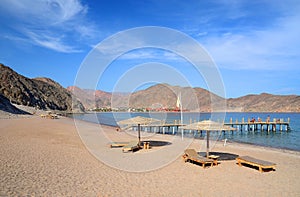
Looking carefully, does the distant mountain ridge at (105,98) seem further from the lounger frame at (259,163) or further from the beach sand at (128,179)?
the lounger frame at (259,163)

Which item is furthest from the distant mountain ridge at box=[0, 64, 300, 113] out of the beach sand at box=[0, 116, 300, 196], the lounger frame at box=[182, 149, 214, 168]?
the lounger frame at box=[182, 149, 214, 168]

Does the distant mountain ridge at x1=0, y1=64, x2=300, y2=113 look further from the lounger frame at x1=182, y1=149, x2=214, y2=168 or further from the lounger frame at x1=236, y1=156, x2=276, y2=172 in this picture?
the lounger frame at x1=236, y1=156, x2=276, y2=172

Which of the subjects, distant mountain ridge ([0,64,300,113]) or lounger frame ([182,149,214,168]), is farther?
distant mountain ridge ([0,64,300,113])

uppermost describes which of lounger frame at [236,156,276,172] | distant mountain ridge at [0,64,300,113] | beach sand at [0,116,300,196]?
distant mountain ridge at [0,64,300,113]

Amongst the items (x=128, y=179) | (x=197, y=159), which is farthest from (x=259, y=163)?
(x=128, y=179)

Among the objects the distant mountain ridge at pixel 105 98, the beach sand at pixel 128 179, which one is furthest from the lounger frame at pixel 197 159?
the distant mountain ridge at pixel 105 98


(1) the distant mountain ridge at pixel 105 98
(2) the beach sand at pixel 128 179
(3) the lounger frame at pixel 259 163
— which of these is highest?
(1) the distant mountain ridge at pixel 105 98

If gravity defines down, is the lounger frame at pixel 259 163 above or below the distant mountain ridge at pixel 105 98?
below

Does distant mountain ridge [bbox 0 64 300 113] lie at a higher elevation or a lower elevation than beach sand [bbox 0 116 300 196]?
higher

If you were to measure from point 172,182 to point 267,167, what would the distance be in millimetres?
3825

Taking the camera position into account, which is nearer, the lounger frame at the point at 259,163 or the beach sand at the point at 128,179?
the beach sand at the point at 128,179

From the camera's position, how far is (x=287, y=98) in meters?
185

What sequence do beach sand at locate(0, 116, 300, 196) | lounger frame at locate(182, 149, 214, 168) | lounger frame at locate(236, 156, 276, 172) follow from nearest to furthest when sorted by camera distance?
beach sand at locate(0, 116, 300, 196) → lounger frame at locate(236, 156, 276, 172) → lounger frame at locate(182, 149, 214, 168)

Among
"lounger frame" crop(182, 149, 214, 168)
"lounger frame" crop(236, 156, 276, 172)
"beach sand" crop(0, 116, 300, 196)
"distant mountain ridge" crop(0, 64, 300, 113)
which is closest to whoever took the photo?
"beach sand" crop(0, 116, 300, 196)
